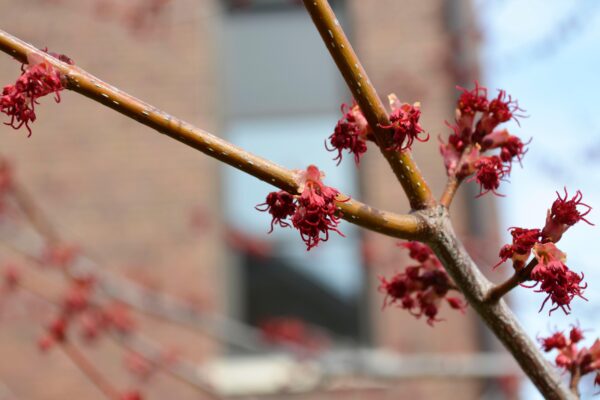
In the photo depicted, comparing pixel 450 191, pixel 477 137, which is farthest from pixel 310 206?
pixel 477 137

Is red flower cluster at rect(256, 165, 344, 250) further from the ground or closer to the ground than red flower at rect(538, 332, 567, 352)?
closer to the ground

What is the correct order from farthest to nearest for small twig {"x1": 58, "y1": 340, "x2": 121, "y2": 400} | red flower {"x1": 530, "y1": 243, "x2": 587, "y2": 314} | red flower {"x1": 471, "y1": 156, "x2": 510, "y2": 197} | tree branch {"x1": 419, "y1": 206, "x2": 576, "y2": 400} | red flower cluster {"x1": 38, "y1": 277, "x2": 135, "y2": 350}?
small twig {"x1": 58, "y1": 340, "x2": 121, "y2": 400} → red flower cluster {"x1": 38, "y1": 277, "x2": 135, "y2": 350} → red flower {"x1": 471, "y1": 156, "x2": 510, "y2": 197} → tree branch {"x1": 419, "y1": 206, "x2": 576, "y2": 400} → red flower {"x1": 530, "y1": 243, "x2": 587, "y2": 314}

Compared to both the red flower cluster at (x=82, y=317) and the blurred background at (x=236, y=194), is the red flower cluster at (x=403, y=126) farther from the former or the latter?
the blurred background at (x=236, y=194)

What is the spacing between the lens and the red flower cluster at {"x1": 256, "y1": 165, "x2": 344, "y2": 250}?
139 cm

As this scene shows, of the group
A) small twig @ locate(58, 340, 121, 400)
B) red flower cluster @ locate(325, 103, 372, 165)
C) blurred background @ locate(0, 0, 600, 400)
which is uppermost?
blurred background @ locate(0, 0, 600, 400)

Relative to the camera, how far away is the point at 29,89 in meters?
1.44

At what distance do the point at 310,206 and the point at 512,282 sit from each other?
1.19 feet

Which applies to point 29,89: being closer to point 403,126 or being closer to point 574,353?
point 403,126

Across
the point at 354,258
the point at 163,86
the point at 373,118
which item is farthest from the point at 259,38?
the point at 373,118

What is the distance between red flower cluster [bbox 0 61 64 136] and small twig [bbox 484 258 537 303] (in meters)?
0.80

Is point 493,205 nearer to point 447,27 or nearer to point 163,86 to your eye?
point 447,27

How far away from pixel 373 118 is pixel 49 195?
7222mm

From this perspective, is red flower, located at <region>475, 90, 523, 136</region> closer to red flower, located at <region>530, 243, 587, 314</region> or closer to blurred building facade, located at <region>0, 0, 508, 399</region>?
red flower, located at <region>530, 243, 587, 314</region>

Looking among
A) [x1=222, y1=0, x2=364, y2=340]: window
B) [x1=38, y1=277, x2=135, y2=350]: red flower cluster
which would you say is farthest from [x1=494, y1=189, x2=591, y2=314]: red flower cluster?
[x1=222, y1=0, x2=364, y2=340]: window
